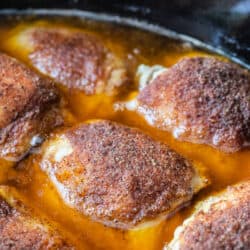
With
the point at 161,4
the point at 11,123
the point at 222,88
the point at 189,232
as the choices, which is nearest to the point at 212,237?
the point at 189,232

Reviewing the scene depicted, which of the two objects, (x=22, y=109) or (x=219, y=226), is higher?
(x=22, y=109)

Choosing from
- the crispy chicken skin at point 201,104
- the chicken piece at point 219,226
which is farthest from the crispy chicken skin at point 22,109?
the chicken piece at point 219,226

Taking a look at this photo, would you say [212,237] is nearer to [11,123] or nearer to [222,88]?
[222,88]

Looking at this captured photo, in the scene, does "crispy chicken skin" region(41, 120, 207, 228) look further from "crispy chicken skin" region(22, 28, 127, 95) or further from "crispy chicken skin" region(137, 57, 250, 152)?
"crispy chicken skin" region(22, 28, 127, 95)

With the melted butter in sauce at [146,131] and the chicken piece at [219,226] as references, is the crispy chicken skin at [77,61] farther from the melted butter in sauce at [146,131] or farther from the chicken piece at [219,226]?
the chicken piece at [219,226]

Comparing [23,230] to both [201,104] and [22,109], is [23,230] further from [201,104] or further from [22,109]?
[201,104]

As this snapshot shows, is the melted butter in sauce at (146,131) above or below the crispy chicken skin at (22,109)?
below

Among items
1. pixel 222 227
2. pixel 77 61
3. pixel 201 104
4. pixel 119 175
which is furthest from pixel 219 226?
pixel 77 61
